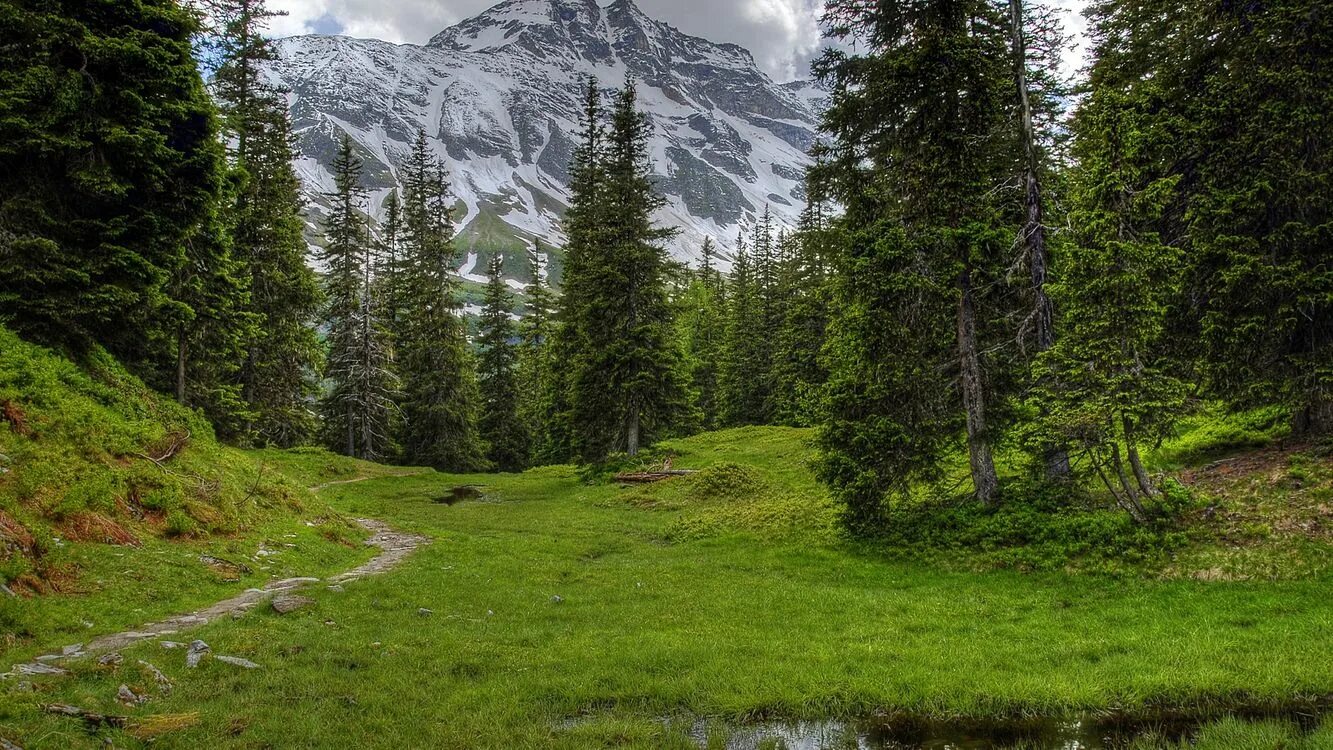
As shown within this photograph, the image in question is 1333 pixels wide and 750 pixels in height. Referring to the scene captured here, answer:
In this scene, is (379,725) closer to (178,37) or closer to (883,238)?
(883,238)

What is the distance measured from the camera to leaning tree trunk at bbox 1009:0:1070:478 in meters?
15.0

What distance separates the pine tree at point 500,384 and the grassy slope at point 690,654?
3756 centimetres

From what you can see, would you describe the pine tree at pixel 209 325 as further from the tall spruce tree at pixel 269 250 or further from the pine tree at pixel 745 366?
the pine tree at pixel 745 366

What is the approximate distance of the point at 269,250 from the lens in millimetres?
31016

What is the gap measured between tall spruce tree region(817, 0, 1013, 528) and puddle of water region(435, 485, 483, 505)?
1879 centimetres

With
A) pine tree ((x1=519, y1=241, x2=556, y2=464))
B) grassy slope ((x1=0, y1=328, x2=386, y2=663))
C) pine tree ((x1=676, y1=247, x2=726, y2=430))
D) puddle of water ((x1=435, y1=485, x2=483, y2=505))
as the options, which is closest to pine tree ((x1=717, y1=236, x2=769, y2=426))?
pine tree ((x1=676, y1=247, x2=726, y2=430))

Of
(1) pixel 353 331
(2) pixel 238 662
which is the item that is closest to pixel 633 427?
(1) pixel 353 331

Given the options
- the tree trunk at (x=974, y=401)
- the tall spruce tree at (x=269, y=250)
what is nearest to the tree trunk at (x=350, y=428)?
the tall spruce tree at (x=269, y=250)

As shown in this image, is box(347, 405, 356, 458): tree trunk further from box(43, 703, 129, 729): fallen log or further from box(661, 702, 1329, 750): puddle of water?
box(661, 702, 1329, 750): puddle of water

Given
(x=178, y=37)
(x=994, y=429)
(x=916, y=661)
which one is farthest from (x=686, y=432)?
(x=916, y=661)

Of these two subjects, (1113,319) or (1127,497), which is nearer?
(1113,319)

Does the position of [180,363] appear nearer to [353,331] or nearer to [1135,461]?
[353,331]

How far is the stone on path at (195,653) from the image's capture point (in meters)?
7.67

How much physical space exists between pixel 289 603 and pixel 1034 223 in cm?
1726
